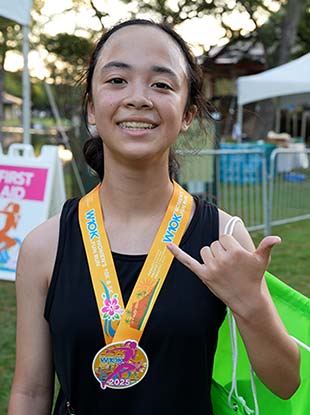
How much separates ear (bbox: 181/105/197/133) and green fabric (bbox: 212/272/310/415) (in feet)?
1.46

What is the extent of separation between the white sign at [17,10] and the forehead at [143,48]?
215 inches

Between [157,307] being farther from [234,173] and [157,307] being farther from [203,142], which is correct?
[234,173]

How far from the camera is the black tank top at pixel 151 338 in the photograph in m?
1.36

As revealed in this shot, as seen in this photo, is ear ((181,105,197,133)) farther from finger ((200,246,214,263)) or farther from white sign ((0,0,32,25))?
white sign ((0,0,32,25))

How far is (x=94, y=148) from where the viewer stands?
1.78m

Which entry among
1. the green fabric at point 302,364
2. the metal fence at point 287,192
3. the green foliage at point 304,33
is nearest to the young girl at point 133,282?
the green fabric at point 302,364

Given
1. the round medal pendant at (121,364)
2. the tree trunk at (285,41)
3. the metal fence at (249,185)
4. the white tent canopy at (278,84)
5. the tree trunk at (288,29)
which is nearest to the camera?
the round medal pendant at (121,364)

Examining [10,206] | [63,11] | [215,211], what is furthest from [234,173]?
[63,11]

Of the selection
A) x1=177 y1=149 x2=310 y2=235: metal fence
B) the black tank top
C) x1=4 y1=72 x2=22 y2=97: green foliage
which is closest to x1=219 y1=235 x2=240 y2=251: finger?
the black tank top

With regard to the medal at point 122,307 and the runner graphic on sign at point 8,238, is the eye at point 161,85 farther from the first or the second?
the runner graphic on sign at point 8,238

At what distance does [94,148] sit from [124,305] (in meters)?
0.57

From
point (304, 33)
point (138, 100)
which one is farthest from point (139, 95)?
point (304, 33)

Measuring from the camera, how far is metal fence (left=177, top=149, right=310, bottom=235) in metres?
8.52

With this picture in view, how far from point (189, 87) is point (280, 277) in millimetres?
4976
